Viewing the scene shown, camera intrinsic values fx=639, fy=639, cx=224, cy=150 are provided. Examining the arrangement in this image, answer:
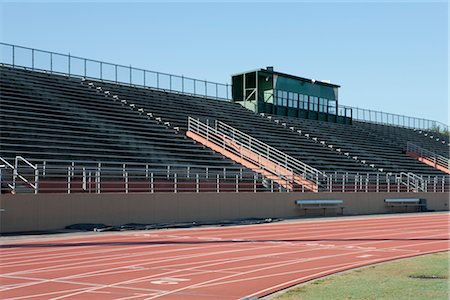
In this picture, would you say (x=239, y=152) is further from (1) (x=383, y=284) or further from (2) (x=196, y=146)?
(1) (x=383, y=284)

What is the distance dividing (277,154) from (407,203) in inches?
321

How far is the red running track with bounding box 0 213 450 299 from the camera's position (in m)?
8.59

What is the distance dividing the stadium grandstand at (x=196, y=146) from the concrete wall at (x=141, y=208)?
9cm

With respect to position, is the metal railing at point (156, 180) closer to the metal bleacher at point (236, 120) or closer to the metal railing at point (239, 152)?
the metal railing at point (239, 152)

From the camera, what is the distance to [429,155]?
159 feet

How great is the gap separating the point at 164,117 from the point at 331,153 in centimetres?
1088

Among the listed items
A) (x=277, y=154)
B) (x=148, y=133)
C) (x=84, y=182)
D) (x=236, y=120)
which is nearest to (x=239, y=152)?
(x=277, y=154)

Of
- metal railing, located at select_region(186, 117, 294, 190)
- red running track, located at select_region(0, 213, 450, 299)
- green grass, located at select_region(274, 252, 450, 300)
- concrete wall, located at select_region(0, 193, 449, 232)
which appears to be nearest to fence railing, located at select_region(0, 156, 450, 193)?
concrete wall, located at select_region(0, 193, 449, 232)

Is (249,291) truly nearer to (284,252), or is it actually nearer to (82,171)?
(284,252)

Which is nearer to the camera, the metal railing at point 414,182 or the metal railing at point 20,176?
the metal railing at point 20,176

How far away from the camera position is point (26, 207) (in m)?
18.7

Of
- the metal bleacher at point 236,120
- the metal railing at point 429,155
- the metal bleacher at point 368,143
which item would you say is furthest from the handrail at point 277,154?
the metal railing at point 429,155

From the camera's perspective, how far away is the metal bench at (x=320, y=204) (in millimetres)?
28359

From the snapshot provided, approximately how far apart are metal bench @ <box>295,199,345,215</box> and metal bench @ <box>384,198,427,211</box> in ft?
13.4
